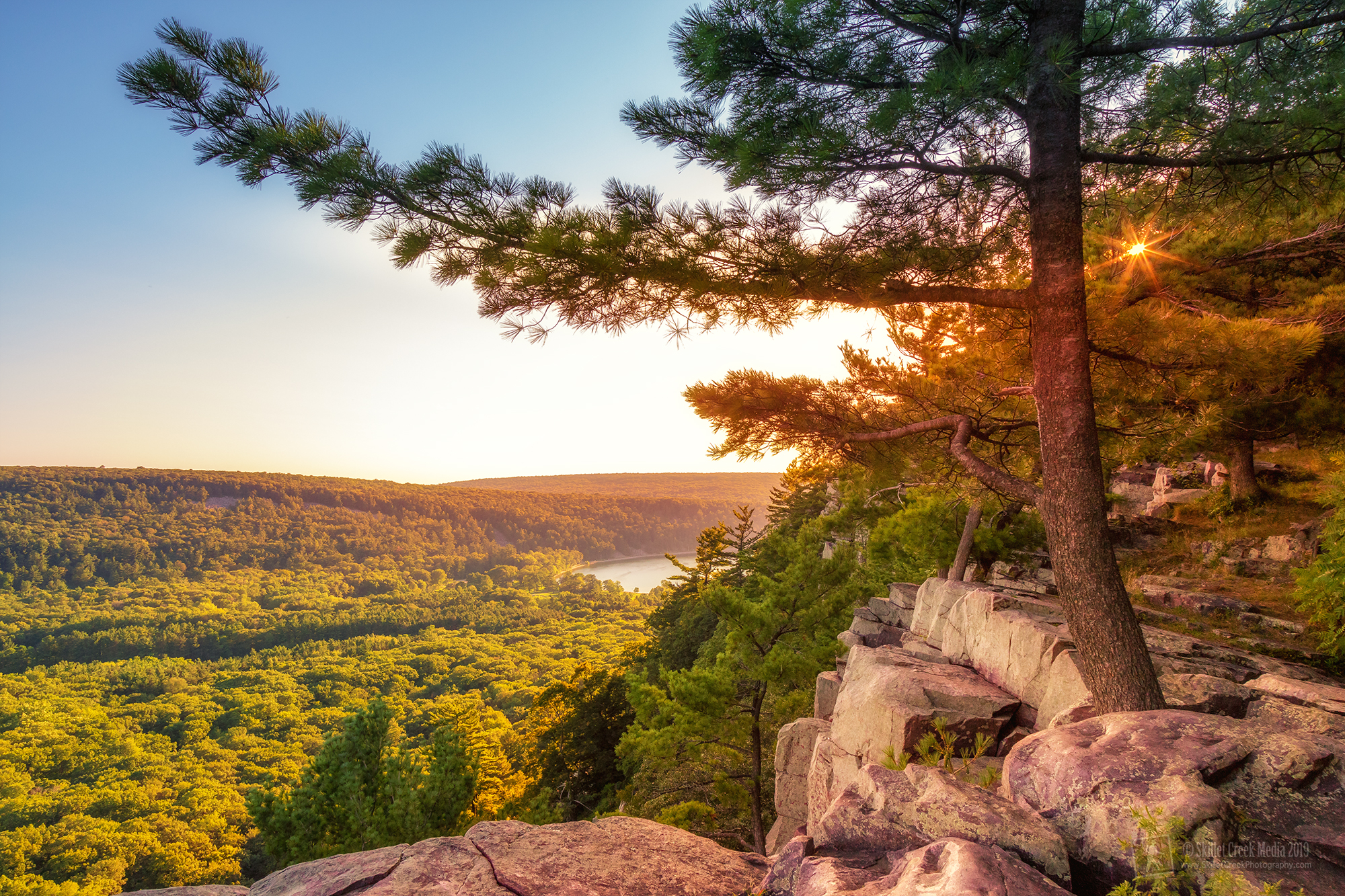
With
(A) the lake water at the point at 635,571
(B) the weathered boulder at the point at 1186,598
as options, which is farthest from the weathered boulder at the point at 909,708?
(A) the lake water at the point at 635,571

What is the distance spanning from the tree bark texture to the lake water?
342 ft

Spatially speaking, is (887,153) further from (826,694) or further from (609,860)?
(826,694)

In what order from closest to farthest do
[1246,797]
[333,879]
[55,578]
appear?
1. [1246,797]
2. [333,879]
3. [55,578]

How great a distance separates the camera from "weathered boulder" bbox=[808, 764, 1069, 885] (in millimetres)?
2426

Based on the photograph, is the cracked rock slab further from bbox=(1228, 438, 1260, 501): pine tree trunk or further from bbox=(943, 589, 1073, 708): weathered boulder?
bbox=(1228, 438, 1260, 501): pine tree trunk

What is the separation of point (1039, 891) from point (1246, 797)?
1317 millimetres

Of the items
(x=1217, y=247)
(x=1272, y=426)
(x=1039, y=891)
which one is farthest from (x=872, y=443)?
(x=1272, y=426)

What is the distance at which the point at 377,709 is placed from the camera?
13.3 m

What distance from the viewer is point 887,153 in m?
4.16

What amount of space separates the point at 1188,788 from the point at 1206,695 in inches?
85.4

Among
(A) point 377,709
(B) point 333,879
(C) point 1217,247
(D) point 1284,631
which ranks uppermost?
(C) point 1217,247

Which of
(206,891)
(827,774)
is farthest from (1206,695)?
(206,891)

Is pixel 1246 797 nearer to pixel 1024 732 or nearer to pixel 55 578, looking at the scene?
pixel 1024 732

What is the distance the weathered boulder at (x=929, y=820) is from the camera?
2.43 m
